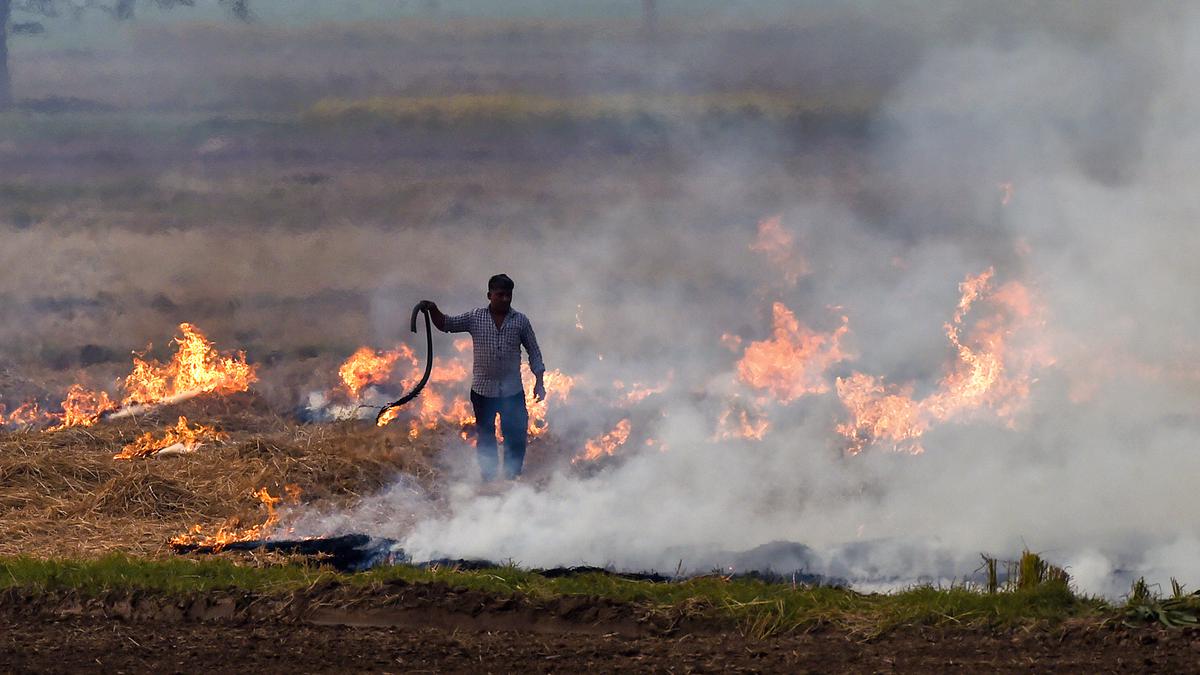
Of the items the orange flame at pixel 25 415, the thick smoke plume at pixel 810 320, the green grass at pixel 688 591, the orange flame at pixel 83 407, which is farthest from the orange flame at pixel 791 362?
the orange flame at pixel 25 415

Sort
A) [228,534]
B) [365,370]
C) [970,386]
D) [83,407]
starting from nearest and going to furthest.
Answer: [228,534], [970,386], [83,407], [365,370]

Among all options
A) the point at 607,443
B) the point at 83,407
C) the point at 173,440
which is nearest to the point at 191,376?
the point at 83,407

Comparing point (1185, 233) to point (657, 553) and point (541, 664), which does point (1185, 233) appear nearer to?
point (657, 553)

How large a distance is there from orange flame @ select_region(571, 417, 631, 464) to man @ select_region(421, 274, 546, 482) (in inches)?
47.3

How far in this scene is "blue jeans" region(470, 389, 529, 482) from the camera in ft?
39.1

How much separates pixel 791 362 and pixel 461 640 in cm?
808

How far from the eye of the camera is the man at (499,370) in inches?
468

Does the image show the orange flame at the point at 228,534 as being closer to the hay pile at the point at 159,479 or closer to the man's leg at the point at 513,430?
the hay pile at the point at 159,479

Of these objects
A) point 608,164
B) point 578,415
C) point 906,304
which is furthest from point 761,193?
point 578,415

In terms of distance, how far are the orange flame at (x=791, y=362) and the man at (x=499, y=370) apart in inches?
125

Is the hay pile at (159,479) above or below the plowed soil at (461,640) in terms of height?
above

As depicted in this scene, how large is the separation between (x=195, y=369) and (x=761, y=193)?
708 centimetres

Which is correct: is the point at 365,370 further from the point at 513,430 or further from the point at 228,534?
the point at 228,534

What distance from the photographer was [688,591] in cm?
788
